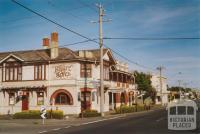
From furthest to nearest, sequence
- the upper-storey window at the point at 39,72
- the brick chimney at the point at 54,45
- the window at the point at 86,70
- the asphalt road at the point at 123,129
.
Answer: the brick chimney at the point at 54,45 < the upper-storey window at the point at 39,72 < the window at the point at 86,70 < the asphalt road at the point at 123,129

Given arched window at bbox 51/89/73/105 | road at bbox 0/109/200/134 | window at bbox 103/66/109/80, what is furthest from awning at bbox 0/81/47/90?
road at bbox 0/109/200/134

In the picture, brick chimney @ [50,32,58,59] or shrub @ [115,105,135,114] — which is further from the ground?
brick chimney @ [50,32,58,59]

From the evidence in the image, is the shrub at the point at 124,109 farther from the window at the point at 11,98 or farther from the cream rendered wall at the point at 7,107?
the window at the point at 11,98

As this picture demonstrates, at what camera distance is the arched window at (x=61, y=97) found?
44625 millimetres

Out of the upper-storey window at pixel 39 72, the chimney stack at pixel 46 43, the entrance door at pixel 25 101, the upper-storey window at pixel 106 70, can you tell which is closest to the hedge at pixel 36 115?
the entrance door at pixel 25 101

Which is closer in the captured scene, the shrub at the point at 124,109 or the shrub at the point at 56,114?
the shrub at the point at 56,114

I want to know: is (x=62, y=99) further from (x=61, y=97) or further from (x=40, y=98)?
(x=40, y=98)

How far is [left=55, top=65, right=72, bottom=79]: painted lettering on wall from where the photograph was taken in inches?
1766

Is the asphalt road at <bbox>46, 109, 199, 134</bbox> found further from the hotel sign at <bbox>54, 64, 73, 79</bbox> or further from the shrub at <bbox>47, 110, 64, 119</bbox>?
the hotel sign at <bbox>54, 64, 73, 79</bbox>

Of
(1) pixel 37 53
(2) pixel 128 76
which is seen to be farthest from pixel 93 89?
(2) pixel 128 76

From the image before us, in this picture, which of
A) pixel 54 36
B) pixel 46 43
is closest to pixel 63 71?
pixel 54 36

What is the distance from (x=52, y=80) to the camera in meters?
45.6

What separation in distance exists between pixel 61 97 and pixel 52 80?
2.42 meters

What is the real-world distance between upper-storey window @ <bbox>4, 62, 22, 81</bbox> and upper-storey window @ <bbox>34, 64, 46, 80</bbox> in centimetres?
251
